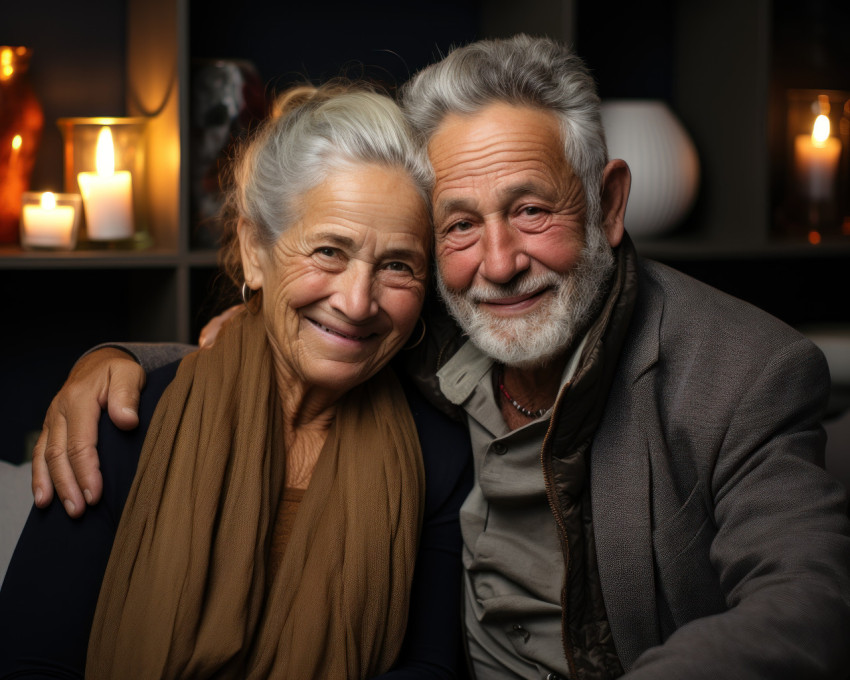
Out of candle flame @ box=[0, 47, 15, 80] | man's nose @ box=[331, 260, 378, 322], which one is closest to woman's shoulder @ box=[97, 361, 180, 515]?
man's nose @ box=[331, 260, 378, 322]

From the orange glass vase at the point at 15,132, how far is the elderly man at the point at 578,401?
72cm

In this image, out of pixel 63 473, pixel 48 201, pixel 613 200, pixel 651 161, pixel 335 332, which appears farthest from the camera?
pixel 651 161

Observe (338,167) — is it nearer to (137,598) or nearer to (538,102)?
(538,102)

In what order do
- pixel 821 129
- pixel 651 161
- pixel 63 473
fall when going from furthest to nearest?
pixel 821 129 < pixel 651 161 < pixel 63 473

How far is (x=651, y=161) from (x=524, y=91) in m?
1.09

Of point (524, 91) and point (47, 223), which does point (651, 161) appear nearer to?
point (524, 91)

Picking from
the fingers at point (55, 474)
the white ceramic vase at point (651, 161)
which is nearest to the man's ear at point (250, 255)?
the fingers at point (55, 474)

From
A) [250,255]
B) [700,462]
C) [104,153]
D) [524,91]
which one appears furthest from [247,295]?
[700,462]

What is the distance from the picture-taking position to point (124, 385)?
4.68ft

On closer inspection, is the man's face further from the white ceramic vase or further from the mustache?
the white ceramic vase

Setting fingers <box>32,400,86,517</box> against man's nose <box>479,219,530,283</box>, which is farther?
man's nose <box>479,219,530,283</box>

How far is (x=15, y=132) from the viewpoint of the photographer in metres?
2.03

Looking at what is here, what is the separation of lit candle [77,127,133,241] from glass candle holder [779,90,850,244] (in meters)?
1.92

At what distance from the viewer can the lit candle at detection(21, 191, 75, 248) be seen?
194 centimetres
